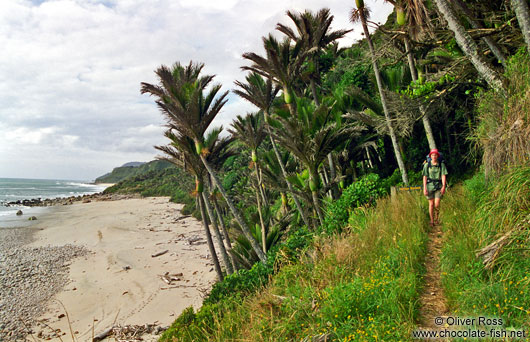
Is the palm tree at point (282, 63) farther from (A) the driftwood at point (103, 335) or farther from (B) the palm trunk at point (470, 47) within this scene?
(A) the driftwood at point (103, 335)

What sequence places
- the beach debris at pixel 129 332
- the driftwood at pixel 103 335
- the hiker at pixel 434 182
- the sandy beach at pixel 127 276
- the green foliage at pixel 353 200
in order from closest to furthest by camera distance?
A: the hiker at pixel 434 182, the green foliage at pixel 353 200, the beach debris at pixel 129 332, the driftwood at pixel 103 335, the sandy beach at pixel 127 276

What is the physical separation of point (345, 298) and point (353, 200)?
462 cm

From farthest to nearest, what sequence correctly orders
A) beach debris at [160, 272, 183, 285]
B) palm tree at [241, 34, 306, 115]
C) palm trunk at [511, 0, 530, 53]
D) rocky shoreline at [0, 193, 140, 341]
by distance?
beach debris at [160, 272, 183, 285], palm tree at [241, 34, 306, 115], rocky shoreline at [0, 193, 140, 341], palm trunk at [511, 0, 530, 53]

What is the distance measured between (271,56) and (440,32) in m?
5.37

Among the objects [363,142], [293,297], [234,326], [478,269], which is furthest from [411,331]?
[363,142]

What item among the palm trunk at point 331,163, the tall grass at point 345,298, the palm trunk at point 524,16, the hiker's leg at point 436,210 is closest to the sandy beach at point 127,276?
the tall grass at point 345,298

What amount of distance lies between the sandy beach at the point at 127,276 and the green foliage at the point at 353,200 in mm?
3549

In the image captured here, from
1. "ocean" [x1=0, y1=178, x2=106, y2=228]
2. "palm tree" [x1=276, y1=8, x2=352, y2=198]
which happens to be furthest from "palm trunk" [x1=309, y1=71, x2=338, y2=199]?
"ocean" [x1=0, y1=178, x2=106, y2=228]

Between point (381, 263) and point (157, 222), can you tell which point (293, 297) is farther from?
point (157, 222)

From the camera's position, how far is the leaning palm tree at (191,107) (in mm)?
8297

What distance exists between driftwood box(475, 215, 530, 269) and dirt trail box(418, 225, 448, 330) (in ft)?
1.97

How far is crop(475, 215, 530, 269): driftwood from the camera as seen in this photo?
2750 millimetres

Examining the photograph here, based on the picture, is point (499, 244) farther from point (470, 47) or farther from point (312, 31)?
point (312, 31)

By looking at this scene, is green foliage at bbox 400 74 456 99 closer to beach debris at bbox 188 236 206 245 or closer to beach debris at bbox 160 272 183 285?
beach debris at bbox 160 272 183 285
